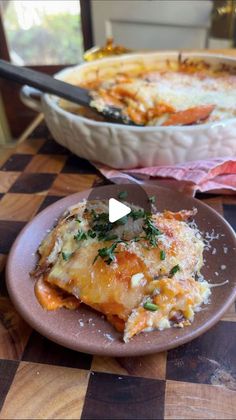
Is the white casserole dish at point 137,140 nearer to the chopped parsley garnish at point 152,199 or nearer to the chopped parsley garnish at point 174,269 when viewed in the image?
the chopped parsley garnish at point 152,199

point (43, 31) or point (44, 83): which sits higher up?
point (44, 83)

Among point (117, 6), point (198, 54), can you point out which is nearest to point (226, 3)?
point (117, 6)

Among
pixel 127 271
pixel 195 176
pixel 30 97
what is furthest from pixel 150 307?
pixel 30 97

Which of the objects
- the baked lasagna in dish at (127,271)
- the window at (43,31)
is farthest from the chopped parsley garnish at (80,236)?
the window at (43,31)

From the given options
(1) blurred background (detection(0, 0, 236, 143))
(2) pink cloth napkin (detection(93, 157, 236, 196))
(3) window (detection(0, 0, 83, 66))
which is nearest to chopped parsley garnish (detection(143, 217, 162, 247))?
(2) pink cloth napkin (detection(93, 157, 236, 196))

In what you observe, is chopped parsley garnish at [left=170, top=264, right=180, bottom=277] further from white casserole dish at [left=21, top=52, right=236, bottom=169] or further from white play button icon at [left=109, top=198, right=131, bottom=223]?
white casserole dish at [left=21, top=52, right=236, bottom=169]

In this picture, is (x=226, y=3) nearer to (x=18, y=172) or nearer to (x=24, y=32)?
(x=24, y=32)

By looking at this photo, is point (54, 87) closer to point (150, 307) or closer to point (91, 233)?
point (91, 233)

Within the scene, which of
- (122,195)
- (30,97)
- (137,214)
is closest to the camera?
(137,214)
